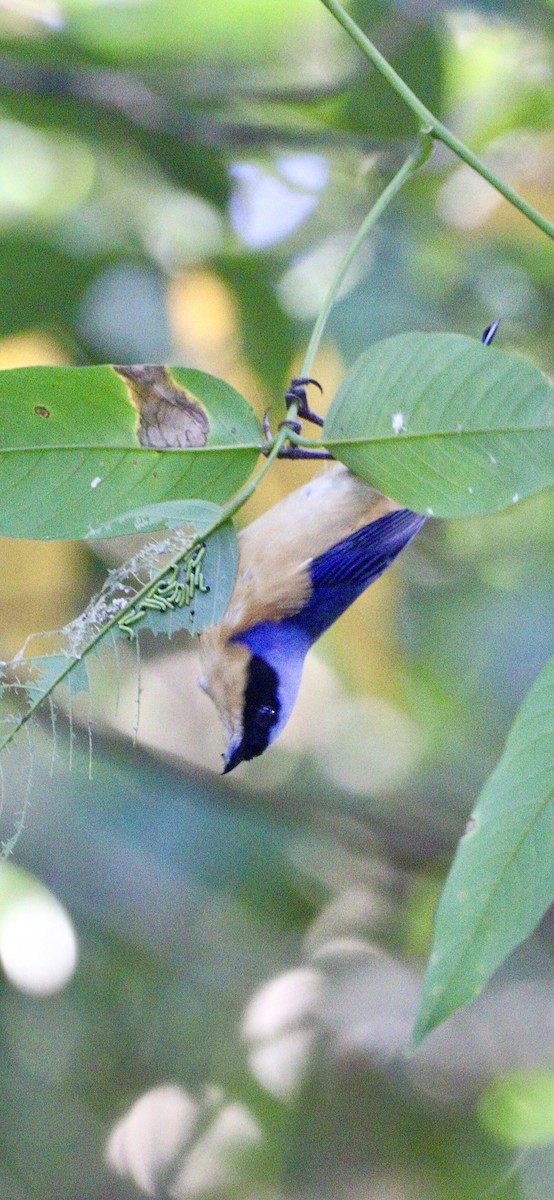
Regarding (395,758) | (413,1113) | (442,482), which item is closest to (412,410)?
(442,482)

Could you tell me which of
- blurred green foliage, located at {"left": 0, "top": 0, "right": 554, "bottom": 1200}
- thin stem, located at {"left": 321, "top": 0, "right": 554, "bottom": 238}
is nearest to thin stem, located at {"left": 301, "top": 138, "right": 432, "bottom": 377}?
thin stem, located at {"left": 321, "top": 0, "right": 554, "bottom": 238}

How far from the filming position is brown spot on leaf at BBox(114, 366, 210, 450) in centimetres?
28

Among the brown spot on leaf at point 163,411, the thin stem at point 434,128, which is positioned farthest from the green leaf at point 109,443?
the thin stem at point 434,128

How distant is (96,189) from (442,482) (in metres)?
0.70

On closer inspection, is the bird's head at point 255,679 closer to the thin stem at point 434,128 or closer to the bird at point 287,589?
the bird at point 287,589

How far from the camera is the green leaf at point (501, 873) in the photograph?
0.72ft

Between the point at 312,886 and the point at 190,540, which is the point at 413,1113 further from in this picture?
the point at 190,540

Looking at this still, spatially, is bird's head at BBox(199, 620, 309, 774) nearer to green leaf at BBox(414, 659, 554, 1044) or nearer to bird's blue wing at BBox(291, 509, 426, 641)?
bird's blue wing at BBox(291, 509, 426, 641)

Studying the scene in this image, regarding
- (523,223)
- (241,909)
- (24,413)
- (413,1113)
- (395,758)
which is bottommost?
(413,1113)

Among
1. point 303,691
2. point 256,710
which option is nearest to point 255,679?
point 256,710

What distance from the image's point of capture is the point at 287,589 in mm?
363

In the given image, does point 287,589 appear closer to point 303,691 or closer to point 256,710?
point 256,710

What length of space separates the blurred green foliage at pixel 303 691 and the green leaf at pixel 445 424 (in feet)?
1.54

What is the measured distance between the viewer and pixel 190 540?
0.28 metres
